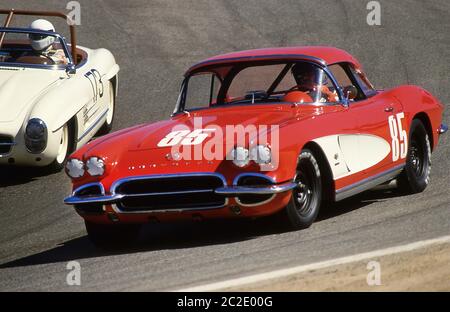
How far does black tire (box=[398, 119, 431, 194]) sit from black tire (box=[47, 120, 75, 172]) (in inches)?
134

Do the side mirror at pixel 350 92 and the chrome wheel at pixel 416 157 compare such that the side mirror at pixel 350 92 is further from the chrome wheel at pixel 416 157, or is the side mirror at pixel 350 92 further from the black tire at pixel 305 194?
the black tire at pixel 305 194

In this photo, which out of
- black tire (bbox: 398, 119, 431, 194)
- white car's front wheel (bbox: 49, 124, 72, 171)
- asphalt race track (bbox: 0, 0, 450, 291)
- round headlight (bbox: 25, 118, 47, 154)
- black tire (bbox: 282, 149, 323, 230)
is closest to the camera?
asphalt race track (bbox: 0, 0, 450, 291)

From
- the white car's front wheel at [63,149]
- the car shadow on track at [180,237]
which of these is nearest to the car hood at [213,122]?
the car shadow on track at [180,237]

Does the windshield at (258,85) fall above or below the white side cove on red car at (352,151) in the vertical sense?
above

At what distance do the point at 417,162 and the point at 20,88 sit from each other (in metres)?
4.07

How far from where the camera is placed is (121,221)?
793cm

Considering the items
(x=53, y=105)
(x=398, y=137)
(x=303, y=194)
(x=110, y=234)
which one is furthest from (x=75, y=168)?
(x=53, y=105)

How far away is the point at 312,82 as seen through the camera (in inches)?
353

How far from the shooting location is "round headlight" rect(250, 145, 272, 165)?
7547mm

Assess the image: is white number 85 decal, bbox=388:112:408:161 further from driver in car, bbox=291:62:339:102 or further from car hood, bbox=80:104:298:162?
car hood, bbox=80:104:298:162

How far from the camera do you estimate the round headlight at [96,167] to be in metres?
7.95

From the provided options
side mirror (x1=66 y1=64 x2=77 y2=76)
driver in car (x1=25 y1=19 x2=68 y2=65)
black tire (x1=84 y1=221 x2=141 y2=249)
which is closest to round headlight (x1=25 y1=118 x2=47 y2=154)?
side mirror (x1=66 y1=64 x2=77 y2=76)

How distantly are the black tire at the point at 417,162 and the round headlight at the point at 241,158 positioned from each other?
7.55 feet
